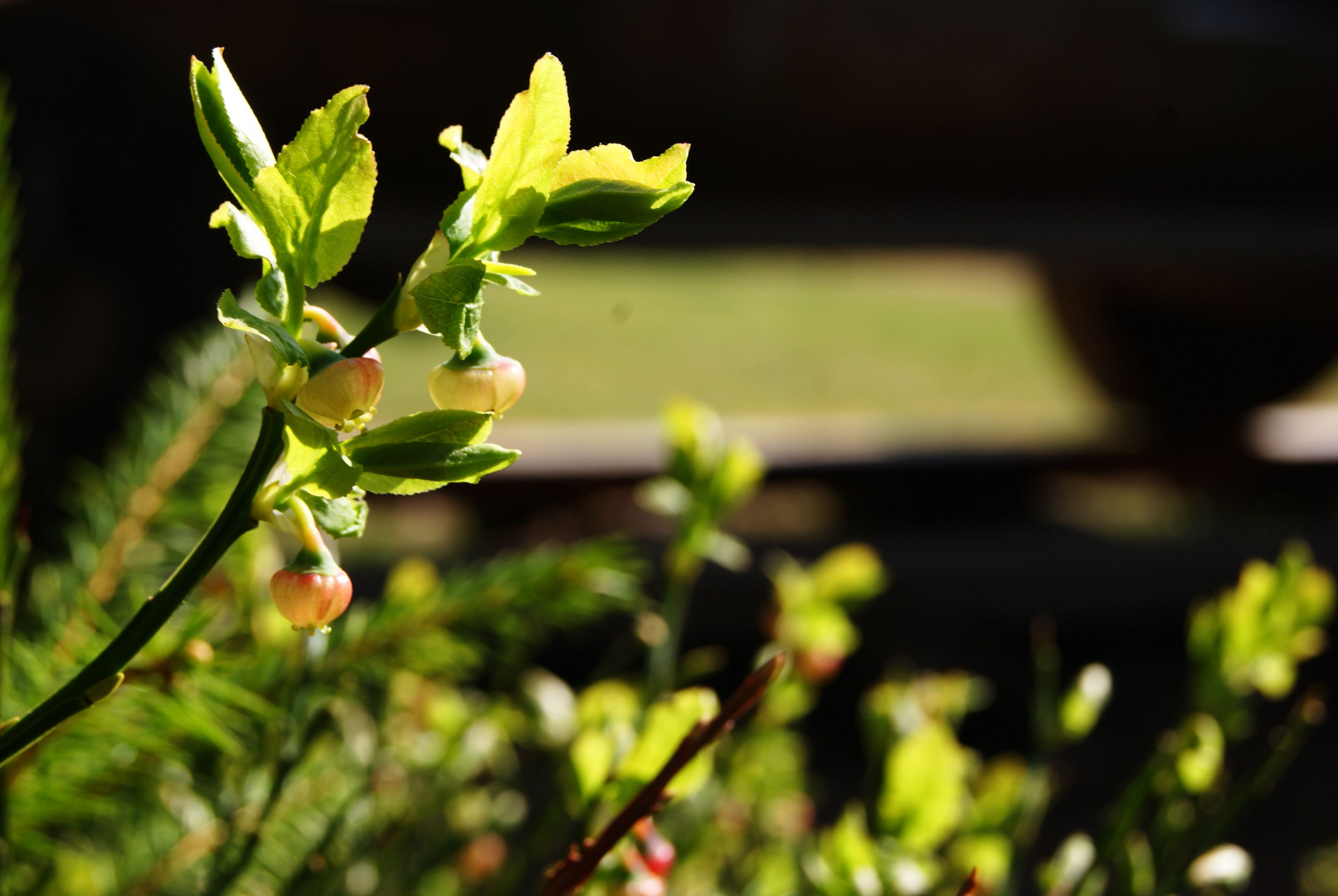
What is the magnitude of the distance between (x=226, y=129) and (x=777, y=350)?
4.44 meters

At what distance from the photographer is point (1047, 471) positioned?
1.90m

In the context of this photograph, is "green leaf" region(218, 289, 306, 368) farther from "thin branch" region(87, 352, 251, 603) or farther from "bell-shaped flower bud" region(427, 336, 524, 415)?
"thin branch" region(87, 352, 251, 603)

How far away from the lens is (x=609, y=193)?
151 mm

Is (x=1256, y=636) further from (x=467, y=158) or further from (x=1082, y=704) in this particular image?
(x=467, y=158)

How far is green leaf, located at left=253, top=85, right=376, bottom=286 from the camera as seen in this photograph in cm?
14

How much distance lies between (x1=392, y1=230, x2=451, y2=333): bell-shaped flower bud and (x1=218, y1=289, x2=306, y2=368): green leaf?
0.01m

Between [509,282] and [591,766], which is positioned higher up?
[509,282]

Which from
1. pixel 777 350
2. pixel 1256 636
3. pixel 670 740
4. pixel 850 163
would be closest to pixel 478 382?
pixel 670 740

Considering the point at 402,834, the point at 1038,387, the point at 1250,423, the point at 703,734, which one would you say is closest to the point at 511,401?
the point at 703,734

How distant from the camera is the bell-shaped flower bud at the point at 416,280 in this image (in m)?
0.14

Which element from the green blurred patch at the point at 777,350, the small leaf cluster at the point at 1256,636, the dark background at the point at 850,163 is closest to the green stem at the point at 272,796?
the small leaf cluster at the point at 1256,636

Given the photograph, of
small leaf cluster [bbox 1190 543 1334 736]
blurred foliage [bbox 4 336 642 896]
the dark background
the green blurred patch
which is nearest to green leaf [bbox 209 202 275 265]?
blurred foliage [bbox 4 336 642 896]

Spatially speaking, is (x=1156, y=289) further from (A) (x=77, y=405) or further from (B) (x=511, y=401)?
(B) (x=511, y=401)

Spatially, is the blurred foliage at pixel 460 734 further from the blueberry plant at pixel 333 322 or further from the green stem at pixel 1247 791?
the blueberry plant at pixel 333 322
